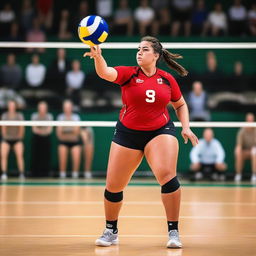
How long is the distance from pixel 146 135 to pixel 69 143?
6.35 meters

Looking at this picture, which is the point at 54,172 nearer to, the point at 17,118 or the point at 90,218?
the point at 17,118

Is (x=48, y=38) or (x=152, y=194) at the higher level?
(x=48, y=38)

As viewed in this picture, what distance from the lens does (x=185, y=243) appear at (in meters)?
5.47

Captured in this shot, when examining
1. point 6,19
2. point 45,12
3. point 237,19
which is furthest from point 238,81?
point 6,19

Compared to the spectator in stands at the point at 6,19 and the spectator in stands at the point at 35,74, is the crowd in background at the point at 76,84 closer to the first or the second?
the spectator in stands at the point at 35,74

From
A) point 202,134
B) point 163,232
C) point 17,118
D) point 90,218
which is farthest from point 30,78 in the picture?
point 163,232

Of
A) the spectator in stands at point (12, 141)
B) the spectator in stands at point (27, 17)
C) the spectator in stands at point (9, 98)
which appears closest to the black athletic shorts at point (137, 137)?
the spectator in stands at point (12, 141)

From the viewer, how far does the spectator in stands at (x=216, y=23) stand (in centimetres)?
1301

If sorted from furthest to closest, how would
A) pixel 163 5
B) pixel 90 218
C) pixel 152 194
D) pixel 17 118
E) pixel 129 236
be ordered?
pixel 163 5 < pixel 17 118 < pixel 152 194 < pixel 90 218 < pixel 129 236

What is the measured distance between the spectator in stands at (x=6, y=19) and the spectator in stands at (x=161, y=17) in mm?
2940

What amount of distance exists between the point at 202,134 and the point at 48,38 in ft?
11.9

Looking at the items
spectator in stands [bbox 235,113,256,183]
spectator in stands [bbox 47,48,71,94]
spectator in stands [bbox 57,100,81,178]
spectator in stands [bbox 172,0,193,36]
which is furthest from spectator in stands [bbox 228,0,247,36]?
spectator in stands [bbox 57,100,81,178]

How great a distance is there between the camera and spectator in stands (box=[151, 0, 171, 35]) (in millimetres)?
13125

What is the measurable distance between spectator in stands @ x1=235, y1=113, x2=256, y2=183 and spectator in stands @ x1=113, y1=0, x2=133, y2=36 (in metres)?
3.30
